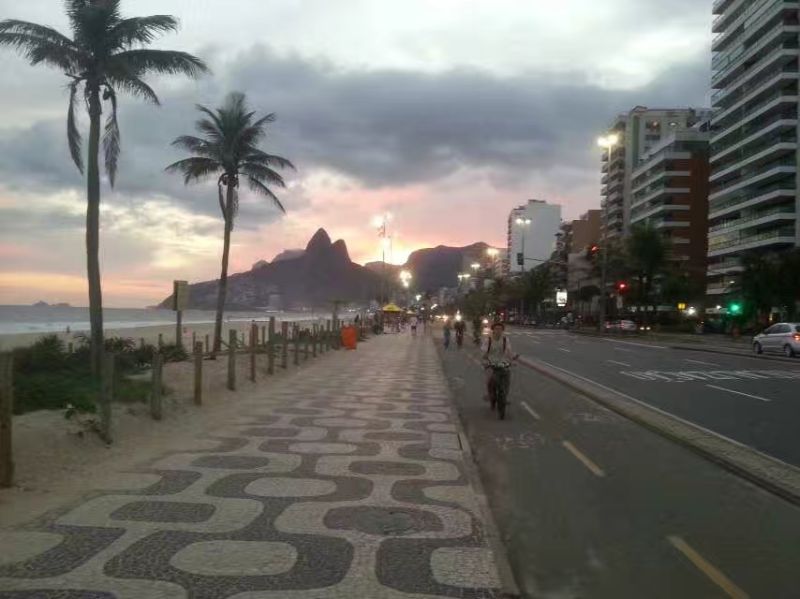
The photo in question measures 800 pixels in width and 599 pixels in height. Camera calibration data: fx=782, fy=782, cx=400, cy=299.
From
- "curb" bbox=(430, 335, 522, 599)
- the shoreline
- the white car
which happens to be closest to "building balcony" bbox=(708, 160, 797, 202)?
the white car

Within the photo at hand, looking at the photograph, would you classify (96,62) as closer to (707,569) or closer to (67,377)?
(67,377)

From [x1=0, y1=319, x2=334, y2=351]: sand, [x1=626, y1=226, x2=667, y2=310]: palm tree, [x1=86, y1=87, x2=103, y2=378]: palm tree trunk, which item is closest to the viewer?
[x1=86, y1=87, x2=103, y2=378]: palm tree trunk

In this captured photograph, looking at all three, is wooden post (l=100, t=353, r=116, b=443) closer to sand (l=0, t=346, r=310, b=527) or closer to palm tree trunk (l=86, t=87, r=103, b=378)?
sand (l=0, t=346, r=310, b=527)

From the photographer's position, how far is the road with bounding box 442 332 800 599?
5.08m

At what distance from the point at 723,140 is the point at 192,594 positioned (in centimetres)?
9364

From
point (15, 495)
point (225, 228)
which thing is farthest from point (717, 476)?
point (225, 228)

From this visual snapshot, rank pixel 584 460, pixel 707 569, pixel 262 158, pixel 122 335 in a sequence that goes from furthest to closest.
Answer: pixel 122 335, pixel 262 158, pixel 584 460, pixel 707 569

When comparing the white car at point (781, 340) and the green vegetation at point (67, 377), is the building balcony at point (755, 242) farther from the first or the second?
the green vegetation at point (67, 377)

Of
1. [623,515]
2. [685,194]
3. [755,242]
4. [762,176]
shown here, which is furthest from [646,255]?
[623,515]

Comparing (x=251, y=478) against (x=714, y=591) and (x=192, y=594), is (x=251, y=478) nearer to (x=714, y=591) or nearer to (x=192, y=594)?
(x=192, y=594)

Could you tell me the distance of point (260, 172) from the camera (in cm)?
2717

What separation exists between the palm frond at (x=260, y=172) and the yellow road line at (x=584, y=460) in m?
19.1

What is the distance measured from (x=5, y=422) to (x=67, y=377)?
23.2 ft

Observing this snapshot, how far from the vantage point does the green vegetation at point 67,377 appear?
34.8 feet
